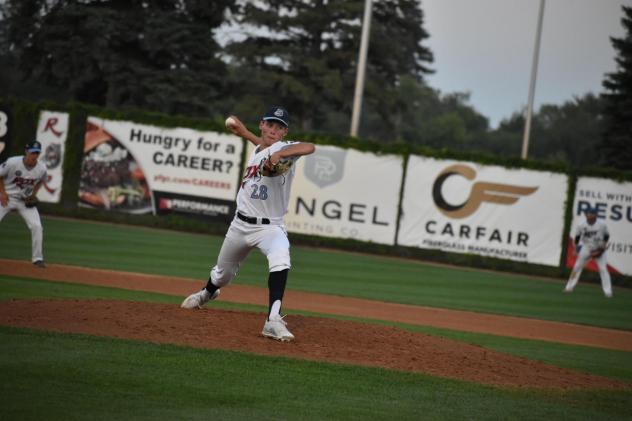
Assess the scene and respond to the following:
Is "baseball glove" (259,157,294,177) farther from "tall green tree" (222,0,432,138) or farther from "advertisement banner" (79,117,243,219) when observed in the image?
"tall green tree" (222,0,432,138)

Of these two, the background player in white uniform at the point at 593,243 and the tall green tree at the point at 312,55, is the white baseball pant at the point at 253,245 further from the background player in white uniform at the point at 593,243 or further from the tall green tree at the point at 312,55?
the tall green tree at the point at 312,55

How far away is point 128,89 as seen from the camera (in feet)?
130

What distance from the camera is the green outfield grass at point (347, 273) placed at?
51.9 feet

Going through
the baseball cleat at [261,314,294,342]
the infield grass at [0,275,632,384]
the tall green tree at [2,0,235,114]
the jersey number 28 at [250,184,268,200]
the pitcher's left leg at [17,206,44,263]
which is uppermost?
the tall green tree at [2,0,235,114]

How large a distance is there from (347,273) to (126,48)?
80.6ft

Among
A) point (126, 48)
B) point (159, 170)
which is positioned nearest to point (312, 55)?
point (126, 48)

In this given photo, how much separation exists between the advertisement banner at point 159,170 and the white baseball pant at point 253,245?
1750 centimetres

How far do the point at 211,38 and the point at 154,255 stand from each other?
24.4m

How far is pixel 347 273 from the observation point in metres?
19.3

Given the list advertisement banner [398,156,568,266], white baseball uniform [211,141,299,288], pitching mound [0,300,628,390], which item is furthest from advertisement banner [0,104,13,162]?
white baseball uniform [211,141,299,288]

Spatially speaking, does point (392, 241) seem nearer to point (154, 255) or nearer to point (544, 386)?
point (154, 255)

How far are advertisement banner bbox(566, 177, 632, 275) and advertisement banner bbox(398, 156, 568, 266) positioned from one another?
1.34ft

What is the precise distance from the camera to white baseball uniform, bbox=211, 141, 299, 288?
8.20 metres

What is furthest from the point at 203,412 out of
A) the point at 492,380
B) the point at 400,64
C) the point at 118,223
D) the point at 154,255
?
the point at 400,64
